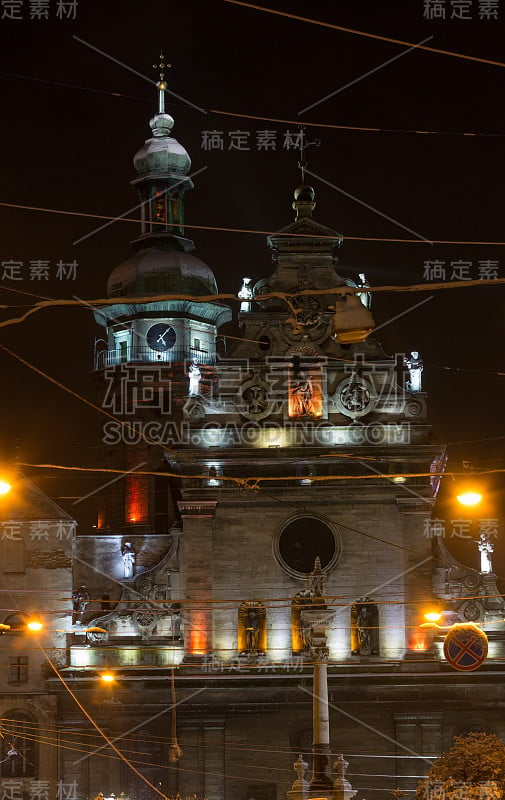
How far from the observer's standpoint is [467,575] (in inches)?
1918

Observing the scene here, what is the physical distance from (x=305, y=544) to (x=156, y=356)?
11.2 metres

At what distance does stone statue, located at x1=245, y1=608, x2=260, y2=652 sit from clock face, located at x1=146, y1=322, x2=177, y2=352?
12.5 metres

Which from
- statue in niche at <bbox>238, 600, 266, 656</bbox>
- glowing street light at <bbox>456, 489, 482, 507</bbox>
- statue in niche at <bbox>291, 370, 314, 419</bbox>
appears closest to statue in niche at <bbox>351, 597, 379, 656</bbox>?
statue in niche at <bbox>238, 600, 266, 656</bbox>

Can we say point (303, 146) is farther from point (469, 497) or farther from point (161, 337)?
point (469, 497)

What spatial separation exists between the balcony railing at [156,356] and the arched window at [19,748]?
14.5 metres

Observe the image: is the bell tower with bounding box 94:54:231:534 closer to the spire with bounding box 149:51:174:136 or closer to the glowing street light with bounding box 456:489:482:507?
the spire with bounding box 149:51:174:136

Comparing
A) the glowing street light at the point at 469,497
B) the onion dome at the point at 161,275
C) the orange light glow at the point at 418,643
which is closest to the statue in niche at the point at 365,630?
the orange light glow at the point at 418,643

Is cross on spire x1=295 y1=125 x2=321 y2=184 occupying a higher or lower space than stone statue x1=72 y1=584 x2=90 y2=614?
higher

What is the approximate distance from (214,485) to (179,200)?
15247mm

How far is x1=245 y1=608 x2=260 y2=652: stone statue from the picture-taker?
4834cm

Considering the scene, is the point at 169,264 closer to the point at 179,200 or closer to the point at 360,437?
the point at 179,200

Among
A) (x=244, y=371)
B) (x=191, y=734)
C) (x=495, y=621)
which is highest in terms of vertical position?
(x=244, y=371)

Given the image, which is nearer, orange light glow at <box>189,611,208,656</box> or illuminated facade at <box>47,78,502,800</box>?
illuminated facade at <box>47,78,502,800</box>

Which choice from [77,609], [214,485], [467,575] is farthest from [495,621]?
[77,609]
